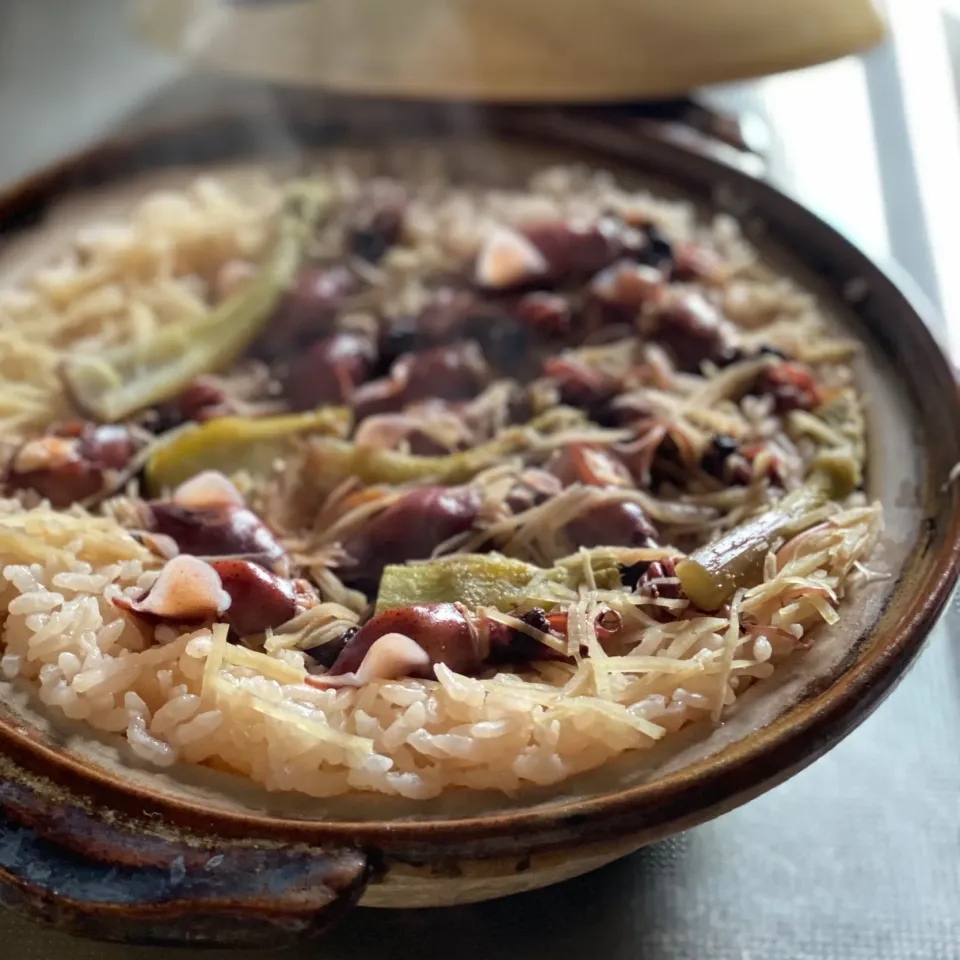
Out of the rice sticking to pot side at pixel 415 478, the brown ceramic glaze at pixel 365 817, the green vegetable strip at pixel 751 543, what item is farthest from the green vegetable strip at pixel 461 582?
the brown ceramic glaze at pixel 365 817

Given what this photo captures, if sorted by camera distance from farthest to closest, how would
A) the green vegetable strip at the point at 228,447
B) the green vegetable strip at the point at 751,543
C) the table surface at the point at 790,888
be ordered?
the green vegetable strip at the point at 228,447 → the table surface at the point at 790,888 → the green vegetable strip at the point at 751,543

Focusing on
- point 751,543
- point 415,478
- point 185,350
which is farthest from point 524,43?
point 751,543

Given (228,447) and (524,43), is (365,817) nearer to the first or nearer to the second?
(228,447)

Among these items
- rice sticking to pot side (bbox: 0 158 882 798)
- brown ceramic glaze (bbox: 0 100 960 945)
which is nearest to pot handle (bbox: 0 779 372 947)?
brown ceramic glaze (bbox: 0 100 960 945)

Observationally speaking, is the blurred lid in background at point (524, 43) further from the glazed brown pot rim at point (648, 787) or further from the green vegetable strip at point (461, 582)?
the glazed brown pot rim at point (648, 787)

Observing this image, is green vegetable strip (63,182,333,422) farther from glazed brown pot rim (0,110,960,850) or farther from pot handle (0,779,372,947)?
pot handle (0,779,372,947)

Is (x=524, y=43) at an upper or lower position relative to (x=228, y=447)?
upper
